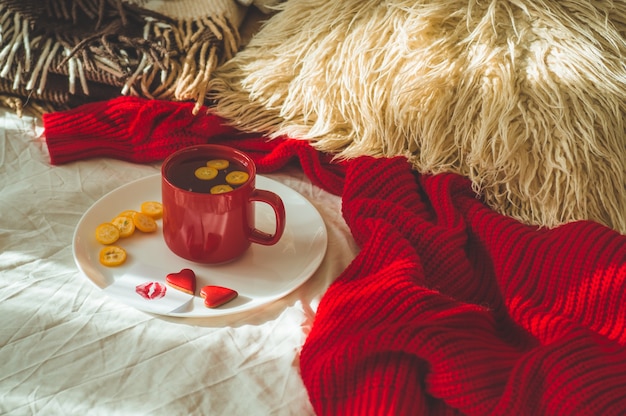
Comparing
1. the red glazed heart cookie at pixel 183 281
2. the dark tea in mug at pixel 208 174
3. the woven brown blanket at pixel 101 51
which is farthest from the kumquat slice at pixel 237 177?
the woven brown blanket at pixel 101 51

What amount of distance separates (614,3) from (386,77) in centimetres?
29

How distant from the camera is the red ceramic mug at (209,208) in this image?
647 mm

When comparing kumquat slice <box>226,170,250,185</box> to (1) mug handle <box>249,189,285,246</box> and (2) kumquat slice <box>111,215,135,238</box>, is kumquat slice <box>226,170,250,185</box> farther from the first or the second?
(2) kumquat slice <box>111,215,135,238</box>

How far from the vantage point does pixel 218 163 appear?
27.6 inches

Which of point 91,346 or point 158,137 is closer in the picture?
point 91,346

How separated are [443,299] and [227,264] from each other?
24cm

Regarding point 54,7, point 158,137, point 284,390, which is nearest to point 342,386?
point 284,390

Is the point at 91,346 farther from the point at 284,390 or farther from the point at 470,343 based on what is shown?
the point at 470,343

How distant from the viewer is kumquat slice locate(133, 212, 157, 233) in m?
0.71

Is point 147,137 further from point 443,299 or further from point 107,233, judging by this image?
point 443,299

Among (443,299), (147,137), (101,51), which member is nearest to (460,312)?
(443,299)

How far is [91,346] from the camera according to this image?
59 centimetres

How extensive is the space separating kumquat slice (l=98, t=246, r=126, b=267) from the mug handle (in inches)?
5.5

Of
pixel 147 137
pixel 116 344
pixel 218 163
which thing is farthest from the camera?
pixel 147 137
